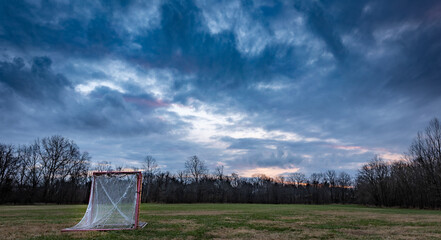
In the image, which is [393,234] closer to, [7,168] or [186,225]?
[186,225]

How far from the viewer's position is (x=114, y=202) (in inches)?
547

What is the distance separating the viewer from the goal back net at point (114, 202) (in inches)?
524

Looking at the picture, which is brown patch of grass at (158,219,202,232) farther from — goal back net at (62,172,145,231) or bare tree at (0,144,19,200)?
bare tree at (0,144,19,200)

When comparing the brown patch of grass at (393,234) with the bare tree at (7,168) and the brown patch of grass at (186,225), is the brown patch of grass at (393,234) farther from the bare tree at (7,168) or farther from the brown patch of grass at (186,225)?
the bare tree at (7,168)

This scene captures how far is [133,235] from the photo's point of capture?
37.8ft

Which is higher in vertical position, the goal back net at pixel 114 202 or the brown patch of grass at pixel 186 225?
the goal back net at pixel 114 202

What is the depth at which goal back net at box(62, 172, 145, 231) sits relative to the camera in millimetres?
13307

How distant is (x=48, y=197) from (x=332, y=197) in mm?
101943

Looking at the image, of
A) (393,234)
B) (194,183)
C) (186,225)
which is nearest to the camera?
(393,234)

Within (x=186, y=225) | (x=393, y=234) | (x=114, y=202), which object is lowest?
(x=186, y=225)

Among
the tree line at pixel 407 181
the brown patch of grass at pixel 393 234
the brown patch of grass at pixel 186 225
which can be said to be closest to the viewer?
the brown patch of grass at pixel 393 234

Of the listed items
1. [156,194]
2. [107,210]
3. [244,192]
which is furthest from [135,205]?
[244,192]


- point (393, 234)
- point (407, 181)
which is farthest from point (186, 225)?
point (407, 181)

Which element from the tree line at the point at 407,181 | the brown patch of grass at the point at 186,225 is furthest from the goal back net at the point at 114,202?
the tree line at the point at 407,181
